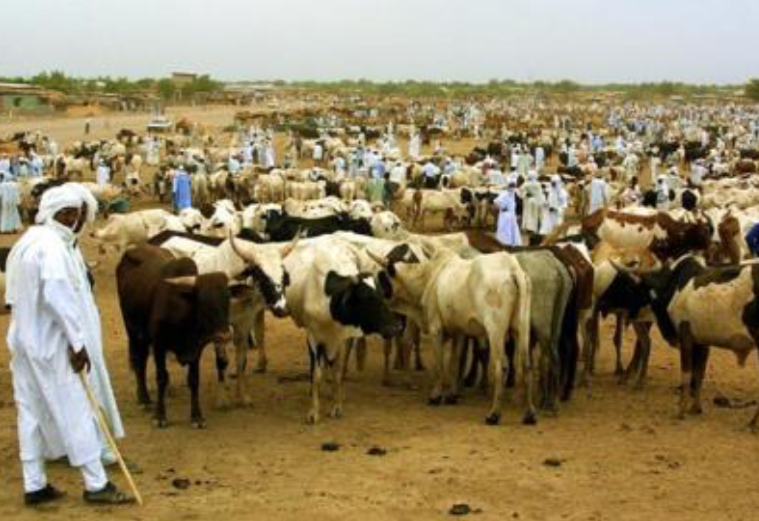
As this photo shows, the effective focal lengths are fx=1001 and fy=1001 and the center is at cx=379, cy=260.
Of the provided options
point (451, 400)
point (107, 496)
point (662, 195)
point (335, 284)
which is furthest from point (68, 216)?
point (662, 195)

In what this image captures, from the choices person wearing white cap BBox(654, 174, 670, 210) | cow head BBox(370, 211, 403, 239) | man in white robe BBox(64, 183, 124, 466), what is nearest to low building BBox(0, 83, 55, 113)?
person wearing white cap BBox(654, 174, 670, 210)

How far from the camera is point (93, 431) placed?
7.02m

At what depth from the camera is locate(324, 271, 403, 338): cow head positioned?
959 cm

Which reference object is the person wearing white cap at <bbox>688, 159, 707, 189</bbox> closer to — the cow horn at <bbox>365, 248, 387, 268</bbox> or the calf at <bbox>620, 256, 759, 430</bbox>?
the calf at <bbox>620, 256, 759, 430</bbox>

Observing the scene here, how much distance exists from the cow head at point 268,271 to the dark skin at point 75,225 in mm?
2413

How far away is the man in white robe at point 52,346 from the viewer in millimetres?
6875

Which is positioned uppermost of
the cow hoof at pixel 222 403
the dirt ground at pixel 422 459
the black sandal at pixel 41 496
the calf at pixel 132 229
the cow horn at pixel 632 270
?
the cow horn at pixel 632 270

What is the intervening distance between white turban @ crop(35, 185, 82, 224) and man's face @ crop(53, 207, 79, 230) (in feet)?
0.07

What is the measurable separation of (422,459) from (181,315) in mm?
2584

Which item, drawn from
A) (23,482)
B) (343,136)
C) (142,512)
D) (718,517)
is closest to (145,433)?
(23,482)

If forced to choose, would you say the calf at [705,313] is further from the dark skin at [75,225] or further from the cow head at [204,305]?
the dark skin at [75,225]

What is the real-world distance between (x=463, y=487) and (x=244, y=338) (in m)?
3.47

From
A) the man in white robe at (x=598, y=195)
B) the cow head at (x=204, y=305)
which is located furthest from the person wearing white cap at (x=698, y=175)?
the cow head at (x=204, y=305)

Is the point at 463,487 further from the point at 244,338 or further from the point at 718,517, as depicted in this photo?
the point at 244,338
